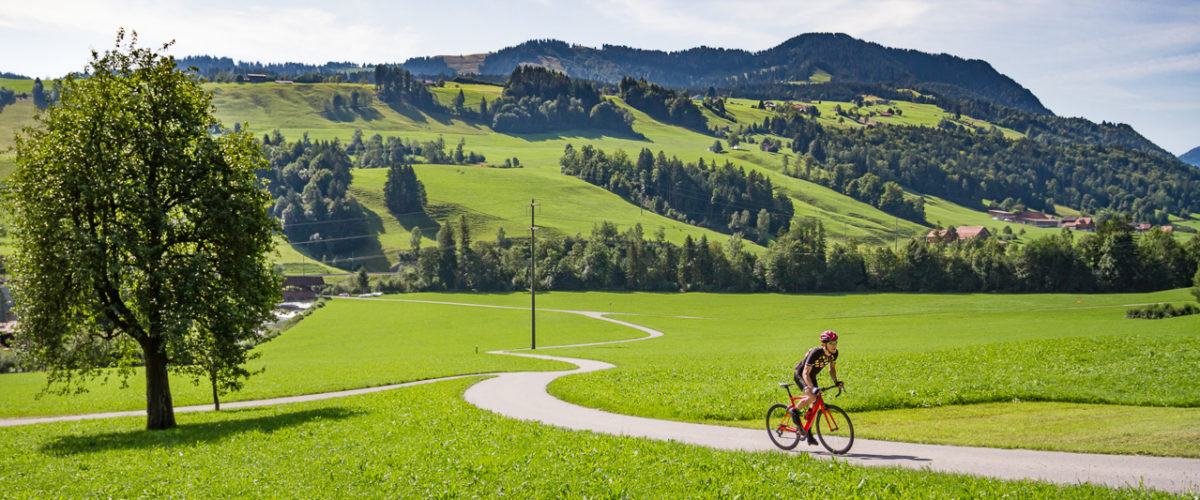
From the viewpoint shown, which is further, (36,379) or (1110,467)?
(36,379)

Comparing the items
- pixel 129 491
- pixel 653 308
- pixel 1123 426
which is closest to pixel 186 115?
pixel 129 491

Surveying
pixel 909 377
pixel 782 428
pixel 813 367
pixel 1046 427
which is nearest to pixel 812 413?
pixel 782 428

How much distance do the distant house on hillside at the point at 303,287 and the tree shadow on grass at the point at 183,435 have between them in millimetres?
129721

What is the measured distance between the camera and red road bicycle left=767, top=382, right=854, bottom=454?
17.1 m

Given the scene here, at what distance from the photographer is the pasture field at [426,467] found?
543 inches

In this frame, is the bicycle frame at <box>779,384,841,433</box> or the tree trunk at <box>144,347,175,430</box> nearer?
the bicycle frame at <box>779,384,841,433</box>

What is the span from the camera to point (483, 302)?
125562 mm

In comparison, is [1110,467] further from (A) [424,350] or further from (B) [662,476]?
(A) [424,350]

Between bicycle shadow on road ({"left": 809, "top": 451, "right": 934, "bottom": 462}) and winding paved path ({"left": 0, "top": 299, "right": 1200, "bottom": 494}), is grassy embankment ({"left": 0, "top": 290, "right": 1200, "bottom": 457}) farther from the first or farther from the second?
bicycle shadow on road ({"left": 809, "top": 451, "right": 934, "bottom": 462})

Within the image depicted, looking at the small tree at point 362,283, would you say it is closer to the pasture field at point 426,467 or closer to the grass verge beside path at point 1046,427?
the pasture field at point 426,467

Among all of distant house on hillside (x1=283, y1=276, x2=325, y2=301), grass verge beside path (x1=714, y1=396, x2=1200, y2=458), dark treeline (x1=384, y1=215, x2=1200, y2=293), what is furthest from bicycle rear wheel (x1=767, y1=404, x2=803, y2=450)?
distant house on hillside (x1=283, y1=276, x2=325, y2=301)

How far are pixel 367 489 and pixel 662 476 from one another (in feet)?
19.7

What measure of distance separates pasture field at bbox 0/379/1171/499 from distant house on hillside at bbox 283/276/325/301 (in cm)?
13134

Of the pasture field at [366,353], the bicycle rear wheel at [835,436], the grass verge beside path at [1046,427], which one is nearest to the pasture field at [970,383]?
the grass verge beside path at [1046,427]
